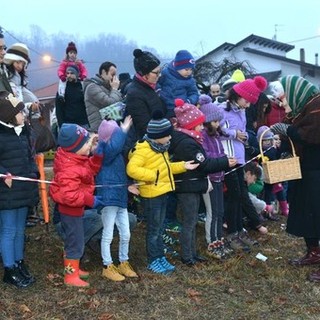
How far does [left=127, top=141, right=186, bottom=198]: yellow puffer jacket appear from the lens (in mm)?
5270

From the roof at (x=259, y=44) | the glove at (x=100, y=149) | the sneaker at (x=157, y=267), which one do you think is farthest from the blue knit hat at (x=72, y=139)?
the roof at (x=259, y=44)

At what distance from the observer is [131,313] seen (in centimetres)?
450

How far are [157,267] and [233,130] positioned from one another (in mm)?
2002

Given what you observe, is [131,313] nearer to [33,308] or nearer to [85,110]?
[33,308]

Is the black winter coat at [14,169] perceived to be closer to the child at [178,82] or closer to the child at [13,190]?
the child at [13,190]

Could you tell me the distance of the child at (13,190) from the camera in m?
4.85

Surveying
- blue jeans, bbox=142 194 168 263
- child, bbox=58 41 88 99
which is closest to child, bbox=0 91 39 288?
blue jeans, bbox=142 194 168 263

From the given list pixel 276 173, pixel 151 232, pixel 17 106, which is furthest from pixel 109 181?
pixel 276 173

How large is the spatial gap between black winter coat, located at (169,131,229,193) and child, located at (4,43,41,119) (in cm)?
182

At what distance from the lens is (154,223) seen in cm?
548

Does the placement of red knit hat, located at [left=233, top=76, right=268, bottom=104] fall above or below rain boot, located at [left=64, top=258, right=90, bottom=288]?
above

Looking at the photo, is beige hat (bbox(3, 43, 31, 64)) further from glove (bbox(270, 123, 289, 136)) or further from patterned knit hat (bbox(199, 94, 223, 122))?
glove (bbox(270, 123, 289, 136))

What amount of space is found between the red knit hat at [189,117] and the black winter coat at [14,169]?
174 cm

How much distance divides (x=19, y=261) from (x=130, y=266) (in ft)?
3.85
